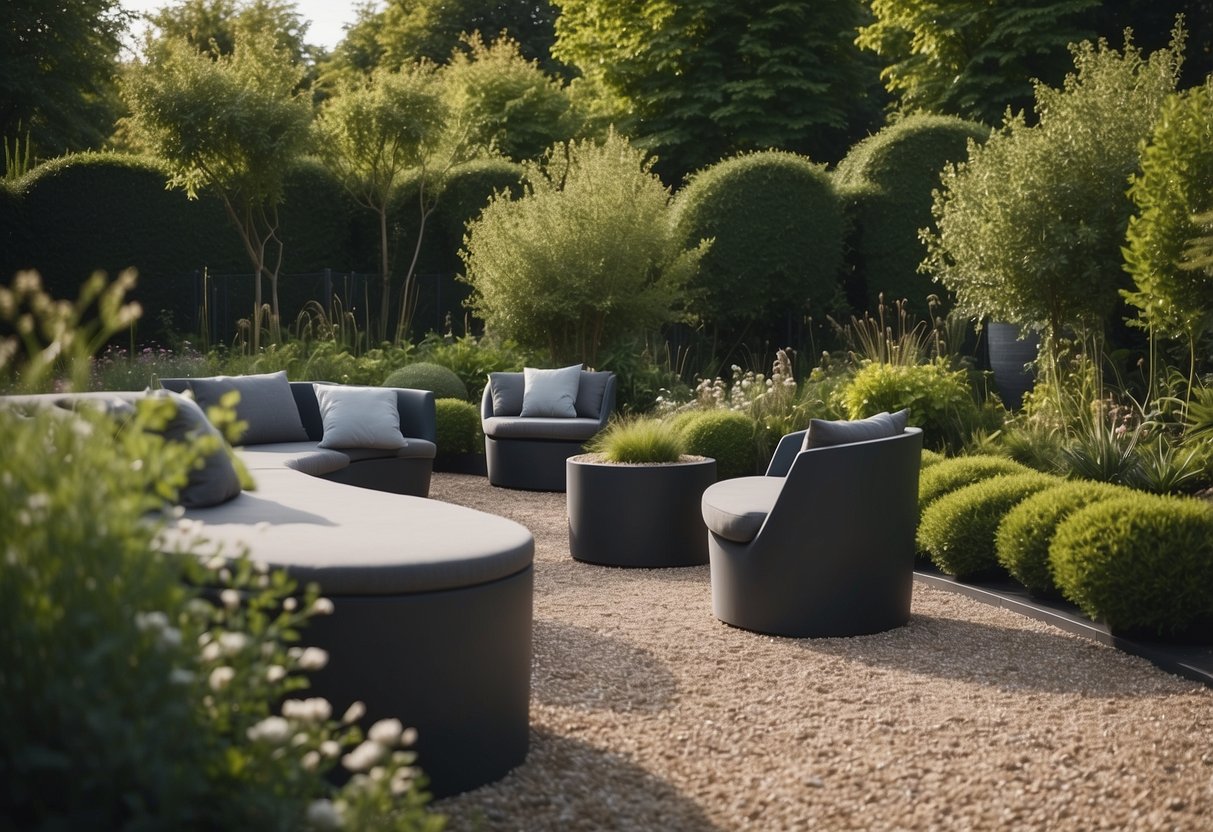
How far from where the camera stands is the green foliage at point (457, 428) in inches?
392

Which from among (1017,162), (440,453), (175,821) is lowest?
(440,453)

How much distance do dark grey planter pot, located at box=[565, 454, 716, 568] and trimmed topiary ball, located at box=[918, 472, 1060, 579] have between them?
48.9 inches

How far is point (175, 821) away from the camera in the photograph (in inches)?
57.2

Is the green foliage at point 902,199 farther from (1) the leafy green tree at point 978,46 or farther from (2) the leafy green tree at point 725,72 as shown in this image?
(2) the leafy green tree at point 725,72

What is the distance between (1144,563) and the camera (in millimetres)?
4348

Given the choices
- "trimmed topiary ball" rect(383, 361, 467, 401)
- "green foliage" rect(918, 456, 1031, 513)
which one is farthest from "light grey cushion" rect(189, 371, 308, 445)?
"green foliage" rect(918, 456, 1031, 513)

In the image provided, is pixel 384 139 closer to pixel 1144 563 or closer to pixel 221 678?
pixel 1144 563

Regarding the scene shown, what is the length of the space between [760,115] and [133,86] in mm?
9654

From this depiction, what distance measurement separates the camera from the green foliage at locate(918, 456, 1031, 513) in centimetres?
589

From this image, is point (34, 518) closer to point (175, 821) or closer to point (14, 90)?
point (175, 821)

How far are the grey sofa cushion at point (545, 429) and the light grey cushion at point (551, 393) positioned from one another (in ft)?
0.45

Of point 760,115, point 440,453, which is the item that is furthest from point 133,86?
point 760,115

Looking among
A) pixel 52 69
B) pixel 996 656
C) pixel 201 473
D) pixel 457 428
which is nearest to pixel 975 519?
pixel 996 656

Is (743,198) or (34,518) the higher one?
(743,198)
